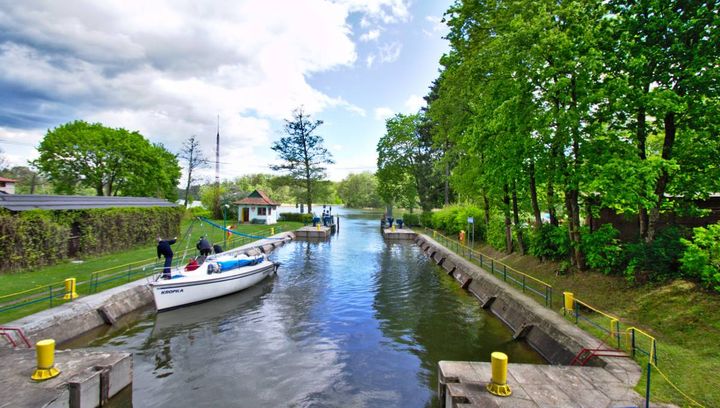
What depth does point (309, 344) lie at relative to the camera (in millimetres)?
10617

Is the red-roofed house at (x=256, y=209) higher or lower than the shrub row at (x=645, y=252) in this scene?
higher

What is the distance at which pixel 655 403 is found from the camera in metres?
6.25

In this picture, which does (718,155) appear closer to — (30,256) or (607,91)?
(607,91)

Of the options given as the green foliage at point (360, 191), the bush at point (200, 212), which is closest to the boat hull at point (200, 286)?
the bush at point (200, 212)

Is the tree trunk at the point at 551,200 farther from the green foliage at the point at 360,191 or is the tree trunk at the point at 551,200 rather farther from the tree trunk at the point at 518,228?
the green foliage at the point at 360,191

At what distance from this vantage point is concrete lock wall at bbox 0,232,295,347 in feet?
30.9

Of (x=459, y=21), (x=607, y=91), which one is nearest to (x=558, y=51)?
(x=607, y=91)

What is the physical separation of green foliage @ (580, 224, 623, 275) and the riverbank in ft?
1.45

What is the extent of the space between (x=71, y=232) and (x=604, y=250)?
25.2m

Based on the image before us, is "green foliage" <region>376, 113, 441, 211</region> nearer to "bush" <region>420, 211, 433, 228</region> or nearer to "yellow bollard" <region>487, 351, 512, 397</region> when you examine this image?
"bush" <region>420, 211, 433, 228</region>

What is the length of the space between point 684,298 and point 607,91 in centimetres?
673

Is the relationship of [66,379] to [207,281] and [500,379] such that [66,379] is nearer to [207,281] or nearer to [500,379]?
[207,281]

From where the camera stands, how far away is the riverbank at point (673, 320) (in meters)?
6.82

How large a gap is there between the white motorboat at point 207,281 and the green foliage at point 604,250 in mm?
14860
